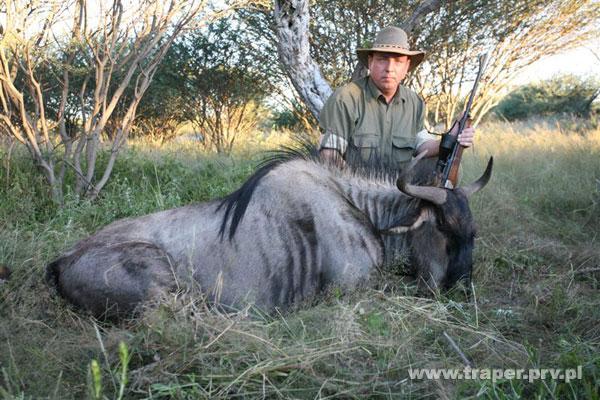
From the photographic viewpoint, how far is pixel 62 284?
9.57 feet

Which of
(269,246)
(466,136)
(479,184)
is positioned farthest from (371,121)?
(269,246)

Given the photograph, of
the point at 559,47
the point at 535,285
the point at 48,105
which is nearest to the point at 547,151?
the point at 559,47

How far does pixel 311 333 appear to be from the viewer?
2531 mm

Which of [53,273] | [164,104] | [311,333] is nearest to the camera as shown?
[311,333]

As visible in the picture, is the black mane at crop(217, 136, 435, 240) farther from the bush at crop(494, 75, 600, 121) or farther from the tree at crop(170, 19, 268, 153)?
the bush at crop(494, 75, 600, 121)

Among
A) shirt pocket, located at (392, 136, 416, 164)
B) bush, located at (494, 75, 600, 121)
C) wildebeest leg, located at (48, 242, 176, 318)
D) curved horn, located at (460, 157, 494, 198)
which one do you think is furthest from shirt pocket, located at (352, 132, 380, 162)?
bush, located at (494, 75, 600, 121)

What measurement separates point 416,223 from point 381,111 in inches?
59.1

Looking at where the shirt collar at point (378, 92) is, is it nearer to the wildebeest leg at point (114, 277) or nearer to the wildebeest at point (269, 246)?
the wildebeest at point (269, 246)

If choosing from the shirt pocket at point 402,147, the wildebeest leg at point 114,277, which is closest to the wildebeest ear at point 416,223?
the shirt pocket at point 402,147

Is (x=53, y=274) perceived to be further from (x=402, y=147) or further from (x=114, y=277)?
(x=402, y=147)

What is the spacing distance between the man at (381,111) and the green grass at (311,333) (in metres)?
1.03

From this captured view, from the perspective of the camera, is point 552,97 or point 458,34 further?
point 552,97

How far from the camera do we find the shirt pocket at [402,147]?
4410 millimetres

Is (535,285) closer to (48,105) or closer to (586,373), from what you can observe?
(586,373)
